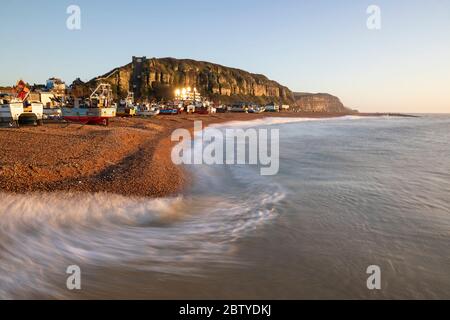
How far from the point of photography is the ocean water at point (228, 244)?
579 cm

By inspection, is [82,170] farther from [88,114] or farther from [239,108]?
[239,108]

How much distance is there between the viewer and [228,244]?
25.5 feet

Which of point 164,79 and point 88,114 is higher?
point 164,79

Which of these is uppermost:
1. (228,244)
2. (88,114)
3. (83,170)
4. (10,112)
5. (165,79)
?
(165,79)

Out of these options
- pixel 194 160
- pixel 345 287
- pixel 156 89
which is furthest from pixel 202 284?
Answer: pixel 156 89

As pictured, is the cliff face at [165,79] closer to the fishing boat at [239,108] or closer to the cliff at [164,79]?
the cliff at [164,79]

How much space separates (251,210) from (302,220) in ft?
5.87

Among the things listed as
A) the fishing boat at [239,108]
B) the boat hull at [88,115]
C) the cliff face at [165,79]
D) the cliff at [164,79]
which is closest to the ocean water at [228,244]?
the boat hull at [88,115]

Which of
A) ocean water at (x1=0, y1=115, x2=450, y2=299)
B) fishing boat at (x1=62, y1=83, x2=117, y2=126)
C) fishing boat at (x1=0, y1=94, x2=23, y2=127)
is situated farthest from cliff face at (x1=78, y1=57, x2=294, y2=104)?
ocean water at (x1=0, y1=115, x2=450, y2=299)

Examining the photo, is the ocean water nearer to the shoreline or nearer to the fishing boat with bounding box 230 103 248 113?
the shoreline

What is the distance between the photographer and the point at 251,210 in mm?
10469

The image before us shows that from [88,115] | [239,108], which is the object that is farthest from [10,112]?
[239,108]

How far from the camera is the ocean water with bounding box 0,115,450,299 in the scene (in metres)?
5.79

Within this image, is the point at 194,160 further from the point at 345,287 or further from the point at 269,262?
the point at 345,287
